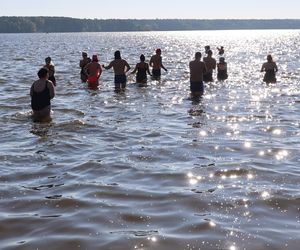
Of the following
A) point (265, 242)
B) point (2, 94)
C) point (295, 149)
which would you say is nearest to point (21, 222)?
point (265, 242)

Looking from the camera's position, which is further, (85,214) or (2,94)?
(2,94)

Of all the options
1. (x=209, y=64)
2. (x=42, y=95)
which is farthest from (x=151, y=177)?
(x=209, y=64)

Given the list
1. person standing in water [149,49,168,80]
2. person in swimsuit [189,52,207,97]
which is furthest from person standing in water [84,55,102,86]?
person in swimsuit [189,52,207,97]

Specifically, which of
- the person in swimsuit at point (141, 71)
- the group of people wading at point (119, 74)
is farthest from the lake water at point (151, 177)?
the person in swimsuit at point (141, 71)

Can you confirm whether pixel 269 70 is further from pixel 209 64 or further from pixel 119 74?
pixel 119 74

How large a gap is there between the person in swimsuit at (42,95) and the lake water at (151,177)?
0.94ft

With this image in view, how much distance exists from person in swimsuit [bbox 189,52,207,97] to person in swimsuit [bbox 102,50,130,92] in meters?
2.92

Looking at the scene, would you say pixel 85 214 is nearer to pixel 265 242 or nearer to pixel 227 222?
pixel 227 222

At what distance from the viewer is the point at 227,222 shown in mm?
6273

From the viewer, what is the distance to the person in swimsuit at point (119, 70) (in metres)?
19.5

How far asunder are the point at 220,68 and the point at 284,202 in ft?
53.2

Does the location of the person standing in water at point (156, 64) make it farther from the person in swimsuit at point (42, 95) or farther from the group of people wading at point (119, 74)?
the person in swimsuit at point (42, 95)

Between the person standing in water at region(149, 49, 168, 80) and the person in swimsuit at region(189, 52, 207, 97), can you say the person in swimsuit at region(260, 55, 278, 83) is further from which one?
the person in swimsuit at region(189, 52, 207, 97)

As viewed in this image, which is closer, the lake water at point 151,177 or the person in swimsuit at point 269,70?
the lake water at point 151,177
